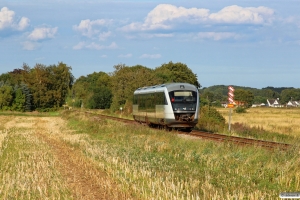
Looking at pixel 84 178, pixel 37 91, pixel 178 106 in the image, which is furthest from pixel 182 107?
pixel 37 91

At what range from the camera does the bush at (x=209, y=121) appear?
38.0 meters

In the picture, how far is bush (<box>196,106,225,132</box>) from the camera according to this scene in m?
38.0

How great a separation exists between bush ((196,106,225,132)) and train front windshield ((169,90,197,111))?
6042mm

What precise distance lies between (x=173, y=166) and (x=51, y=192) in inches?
180

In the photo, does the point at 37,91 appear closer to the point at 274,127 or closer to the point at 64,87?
the point at 64,87

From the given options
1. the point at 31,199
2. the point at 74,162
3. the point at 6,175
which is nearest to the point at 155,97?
the point at 74,162

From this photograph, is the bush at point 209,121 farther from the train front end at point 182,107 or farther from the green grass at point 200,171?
the green grass at point 200,171

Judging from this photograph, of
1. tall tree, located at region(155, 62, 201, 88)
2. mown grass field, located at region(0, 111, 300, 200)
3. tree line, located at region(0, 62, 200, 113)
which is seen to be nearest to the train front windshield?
mown grass field, located at region(0, 111, 300, 200)

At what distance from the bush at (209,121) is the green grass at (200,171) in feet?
60.3

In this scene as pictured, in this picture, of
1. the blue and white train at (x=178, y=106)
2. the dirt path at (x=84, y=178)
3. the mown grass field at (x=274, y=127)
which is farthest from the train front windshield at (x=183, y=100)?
the dirt path at (x=84, y=178)

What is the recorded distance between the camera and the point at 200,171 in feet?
44.7

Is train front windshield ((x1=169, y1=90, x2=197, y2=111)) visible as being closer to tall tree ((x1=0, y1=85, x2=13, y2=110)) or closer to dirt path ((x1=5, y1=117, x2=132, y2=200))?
dirt path ((x1=5, y1=117, x2=132, y2=200))

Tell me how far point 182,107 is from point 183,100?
0.47 m

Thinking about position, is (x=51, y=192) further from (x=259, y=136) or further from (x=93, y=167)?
(x=259, y=136)
